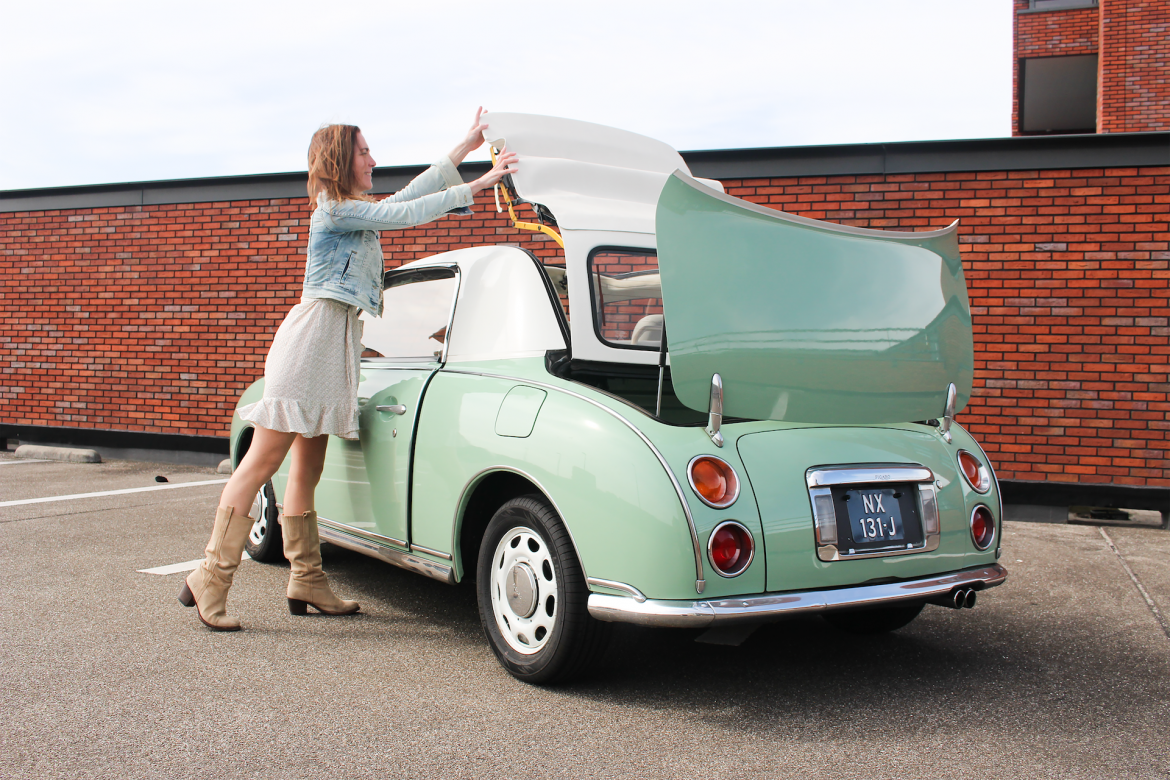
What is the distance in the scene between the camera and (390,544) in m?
3.51

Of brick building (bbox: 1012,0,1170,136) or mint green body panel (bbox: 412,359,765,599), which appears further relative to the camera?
brick building (bbox: 1012,0,1170,136)

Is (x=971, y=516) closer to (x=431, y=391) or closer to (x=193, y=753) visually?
(x=431, y=391)

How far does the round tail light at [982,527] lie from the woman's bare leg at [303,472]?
8.21 ft

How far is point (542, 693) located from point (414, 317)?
1.81 m

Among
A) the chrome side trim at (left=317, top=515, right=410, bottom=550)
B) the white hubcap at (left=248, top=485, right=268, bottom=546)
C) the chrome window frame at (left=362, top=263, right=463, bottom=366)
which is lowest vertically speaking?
the white hubcap at (left=248, top=485, right=268, bottom=546)

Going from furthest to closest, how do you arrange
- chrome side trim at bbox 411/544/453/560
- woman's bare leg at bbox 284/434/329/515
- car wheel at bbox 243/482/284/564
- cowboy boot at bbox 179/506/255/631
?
car wheel at bbox 243/482/284/564 → woman's bare leg at bbox 284/434/329/515 → cowboy boot at bbox 179/506/255/631 → chrome side trim at bbox 411/544/453/560

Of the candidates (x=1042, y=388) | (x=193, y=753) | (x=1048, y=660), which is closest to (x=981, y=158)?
(x=1042, y=388)

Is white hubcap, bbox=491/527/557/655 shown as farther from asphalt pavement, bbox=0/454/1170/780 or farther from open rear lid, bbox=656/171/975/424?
open rear lid, bbox=656/171/975/424

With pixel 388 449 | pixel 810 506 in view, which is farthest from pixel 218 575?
pixel 810 506

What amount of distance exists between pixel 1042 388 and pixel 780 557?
5.06 meters

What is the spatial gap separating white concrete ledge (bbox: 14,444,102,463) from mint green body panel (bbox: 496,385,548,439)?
323 inches

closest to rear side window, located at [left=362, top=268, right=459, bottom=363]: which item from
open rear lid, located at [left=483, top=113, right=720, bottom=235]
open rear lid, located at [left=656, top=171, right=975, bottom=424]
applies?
open rear lid, located at [left=483, top=113, right=720, bottom=235]

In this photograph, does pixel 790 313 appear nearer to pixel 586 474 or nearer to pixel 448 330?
pixel 586 474

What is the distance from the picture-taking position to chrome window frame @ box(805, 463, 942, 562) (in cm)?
258
